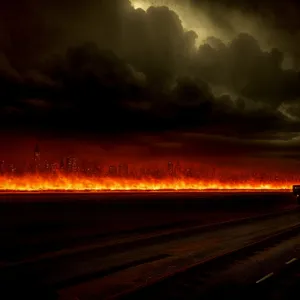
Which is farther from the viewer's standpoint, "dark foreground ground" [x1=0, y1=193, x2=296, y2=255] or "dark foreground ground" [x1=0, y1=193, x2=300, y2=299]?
"dark foreground ground" [x1=0, y1=193, x2=296, y2=255]

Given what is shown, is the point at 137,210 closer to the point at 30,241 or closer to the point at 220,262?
the point at 30,241

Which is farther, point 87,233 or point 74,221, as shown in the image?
point 74,221

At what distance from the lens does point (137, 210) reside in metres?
41.8

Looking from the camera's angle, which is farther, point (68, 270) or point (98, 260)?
point (98, 260)

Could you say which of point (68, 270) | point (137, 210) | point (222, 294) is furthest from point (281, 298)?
point (137, 210)

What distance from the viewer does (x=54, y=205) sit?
40625mm

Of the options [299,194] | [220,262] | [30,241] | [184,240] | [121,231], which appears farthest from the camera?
[299,194]

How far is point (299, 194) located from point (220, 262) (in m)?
50.7

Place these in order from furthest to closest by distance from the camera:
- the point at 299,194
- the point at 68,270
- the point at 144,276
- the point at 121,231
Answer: the point at 299,194
the point at 121,231
the point at 68,270
the point at 144,276

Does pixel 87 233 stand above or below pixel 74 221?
below

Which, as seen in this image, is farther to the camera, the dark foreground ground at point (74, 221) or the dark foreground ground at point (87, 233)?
the dark foreground ground at point (74, 221)

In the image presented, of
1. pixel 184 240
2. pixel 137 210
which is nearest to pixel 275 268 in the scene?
pixel 184 240

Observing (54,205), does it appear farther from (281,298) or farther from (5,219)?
(281,298)

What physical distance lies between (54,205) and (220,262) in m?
26.6
